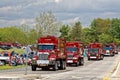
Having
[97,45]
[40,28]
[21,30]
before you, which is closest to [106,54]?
[40,28]

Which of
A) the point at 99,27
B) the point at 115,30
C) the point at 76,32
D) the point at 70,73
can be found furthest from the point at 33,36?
the point at 99,27

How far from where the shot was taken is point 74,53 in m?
57.7

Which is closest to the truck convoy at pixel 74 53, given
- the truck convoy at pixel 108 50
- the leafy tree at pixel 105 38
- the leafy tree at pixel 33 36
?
Answer: the truck convoy at pixel 108 50

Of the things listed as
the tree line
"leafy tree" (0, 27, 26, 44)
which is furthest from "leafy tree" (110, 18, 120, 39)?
"leafy tree" (0, 27, 26, 44)

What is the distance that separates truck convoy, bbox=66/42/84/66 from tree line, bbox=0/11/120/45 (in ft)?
63.4

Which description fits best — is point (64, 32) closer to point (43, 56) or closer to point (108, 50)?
point (108, 50)

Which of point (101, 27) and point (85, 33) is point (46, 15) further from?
point (101, 27)

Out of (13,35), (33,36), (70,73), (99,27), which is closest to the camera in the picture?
(70,73)

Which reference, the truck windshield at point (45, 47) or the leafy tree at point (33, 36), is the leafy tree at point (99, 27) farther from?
the truck windshield at point (45, 47)

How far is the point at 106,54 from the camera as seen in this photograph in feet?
334

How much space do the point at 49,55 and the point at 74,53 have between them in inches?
575

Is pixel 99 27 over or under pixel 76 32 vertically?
over

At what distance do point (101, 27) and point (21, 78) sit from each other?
16708 cm

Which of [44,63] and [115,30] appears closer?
[44,63]
